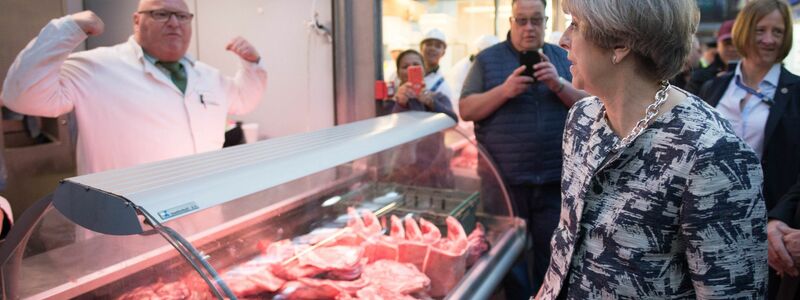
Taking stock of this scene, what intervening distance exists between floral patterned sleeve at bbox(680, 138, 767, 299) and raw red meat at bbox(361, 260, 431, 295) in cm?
106

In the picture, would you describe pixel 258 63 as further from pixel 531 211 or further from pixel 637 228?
pixel 637 228

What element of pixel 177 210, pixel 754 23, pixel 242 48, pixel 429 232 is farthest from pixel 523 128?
pixel 177 210

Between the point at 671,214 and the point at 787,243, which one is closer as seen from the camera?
the point at 671,214

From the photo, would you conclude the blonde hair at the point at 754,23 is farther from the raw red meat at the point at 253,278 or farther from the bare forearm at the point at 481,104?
the raw red meat at the point at 253,278

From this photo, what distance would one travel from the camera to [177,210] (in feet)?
4.17

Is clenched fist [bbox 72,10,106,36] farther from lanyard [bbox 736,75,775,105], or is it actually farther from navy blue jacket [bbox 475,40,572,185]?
lanyard [bbox 736,75,775,105]

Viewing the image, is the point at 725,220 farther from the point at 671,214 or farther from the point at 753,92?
the point at 753,92

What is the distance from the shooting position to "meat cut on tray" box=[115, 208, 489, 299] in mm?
1792

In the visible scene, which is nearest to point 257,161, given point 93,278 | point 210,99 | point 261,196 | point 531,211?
point 261,196

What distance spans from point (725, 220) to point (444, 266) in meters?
1.22

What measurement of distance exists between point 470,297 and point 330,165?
833 millimetres

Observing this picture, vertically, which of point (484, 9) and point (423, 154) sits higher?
point (484, 9)

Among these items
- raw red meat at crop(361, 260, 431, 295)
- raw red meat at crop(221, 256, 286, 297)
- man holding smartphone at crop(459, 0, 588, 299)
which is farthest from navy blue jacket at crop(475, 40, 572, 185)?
raw red meat at crop(221, 256, 286, 297)

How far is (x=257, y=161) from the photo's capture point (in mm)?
1673
